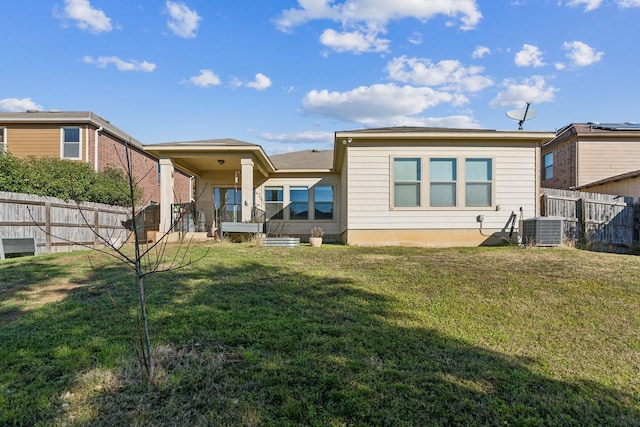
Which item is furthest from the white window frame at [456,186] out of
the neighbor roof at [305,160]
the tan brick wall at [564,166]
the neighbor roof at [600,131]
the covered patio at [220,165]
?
the tan brick wall at [564,166]

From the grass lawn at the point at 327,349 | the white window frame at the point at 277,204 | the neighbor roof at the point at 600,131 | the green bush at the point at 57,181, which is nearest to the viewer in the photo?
the grass lawn at the point at 327,349

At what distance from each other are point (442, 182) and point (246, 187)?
629 cm

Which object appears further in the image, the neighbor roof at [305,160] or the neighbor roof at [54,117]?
the neighbor roof at [54,117]

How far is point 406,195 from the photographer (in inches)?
421

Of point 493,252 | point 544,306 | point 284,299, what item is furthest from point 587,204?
point 284,299

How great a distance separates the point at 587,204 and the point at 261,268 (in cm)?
1008

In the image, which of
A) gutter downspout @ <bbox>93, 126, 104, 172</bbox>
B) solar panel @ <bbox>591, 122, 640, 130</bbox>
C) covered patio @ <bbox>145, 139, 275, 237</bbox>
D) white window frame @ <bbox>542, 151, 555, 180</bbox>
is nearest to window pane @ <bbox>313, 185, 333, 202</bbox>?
covered patio @ <bbox>145, 139, 275, 237</bbox>

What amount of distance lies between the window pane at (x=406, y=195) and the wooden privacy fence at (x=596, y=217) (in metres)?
3.72

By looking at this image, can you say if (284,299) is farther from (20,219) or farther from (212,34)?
(212,34)

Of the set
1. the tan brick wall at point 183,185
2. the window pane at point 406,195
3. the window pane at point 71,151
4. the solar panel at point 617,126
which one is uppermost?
the solar panel at point 617,126

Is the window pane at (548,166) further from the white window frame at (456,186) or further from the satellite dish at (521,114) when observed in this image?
the white window frame at (456,186)

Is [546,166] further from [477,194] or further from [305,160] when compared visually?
[305,160]

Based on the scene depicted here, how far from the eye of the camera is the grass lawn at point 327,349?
2.30 m

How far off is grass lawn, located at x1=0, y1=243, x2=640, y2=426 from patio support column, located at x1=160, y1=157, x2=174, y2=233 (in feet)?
20.1
